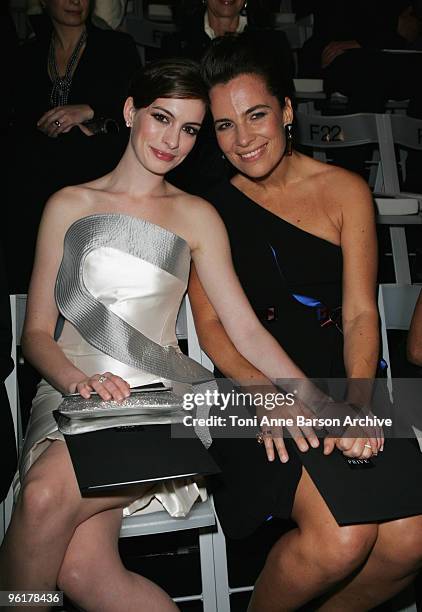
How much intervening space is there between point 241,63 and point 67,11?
46.8 inches

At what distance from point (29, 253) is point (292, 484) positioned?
1328 millimetres

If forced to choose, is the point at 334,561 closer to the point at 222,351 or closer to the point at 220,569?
the point at 220,569

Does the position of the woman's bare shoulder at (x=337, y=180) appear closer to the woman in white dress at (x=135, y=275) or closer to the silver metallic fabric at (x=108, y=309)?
the woman in white dress at (x=135, y=275)

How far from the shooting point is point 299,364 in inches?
84.4

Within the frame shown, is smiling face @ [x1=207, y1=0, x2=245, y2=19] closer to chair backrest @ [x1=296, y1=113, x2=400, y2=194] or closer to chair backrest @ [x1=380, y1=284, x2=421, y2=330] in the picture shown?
chair backrest @ [x1=296, y1=113, x2=400, y2=194]

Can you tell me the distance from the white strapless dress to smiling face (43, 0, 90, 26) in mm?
1366

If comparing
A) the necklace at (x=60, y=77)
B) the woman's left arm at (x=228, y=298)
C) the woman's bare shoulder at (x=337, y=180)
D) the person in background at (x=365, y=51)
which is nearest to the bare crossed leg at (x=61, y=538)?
the woman's left arm at (x=228, y=298)

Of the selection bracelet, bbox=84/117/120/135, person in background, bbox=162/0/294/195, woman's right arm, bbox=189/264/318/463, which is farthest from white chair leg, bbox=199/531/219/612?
person in background, bbox=162/0/294/195

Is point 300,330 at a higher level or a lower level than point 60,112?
lower

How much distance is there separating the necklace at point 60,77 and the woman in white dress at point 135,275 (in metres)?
0.91

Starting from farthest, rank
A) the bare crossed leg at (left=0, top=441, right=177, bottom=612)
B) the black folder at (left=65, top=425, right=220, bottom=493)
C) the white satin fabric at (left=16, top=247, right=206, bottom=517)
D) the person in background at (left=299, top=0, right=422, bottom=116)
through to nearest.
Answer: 1. the person in background at (left=299, top=0, right=422, bottom=116)
2. the white satin fabric at (left=16, top=247, right=206, bottom=517)
3. the bare crossed leg at (left=0, top=441, right=177, bottom=612)
4. the black folder at (left=65, top=425, right=220, bottom=493)

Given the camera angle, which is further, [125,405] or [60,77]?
[60,77]

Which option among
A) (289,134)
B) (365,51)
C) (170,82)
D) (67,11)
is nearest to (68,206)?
(170,82)

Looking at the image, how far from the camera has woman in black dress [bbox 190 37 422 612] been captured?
1.74m
